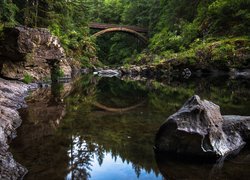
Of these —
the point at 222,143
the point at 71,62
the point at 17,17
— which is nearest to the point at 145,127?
the point at 222,143

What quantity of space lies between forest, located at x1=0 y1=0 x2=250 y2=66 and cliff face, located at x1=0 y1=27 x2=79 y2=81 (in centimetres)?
114

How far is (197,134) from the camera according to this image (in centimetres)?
744

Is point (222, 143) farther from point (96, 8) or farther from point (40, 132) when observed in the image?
point (96, 8)

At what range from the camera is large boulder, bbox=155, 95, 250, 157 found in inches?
294

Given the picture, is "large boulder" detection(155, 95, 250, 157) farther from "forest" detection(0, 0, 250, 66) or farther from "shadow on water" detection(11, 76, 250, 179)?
"forest" detection(0, 0, 250, 66)

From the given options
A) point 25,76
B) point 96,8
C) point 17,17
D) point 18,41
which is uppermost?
point 96,8

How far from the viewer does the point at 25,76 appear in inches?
843

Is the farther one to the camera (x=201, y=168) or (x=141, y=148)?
(x=141, y=148)

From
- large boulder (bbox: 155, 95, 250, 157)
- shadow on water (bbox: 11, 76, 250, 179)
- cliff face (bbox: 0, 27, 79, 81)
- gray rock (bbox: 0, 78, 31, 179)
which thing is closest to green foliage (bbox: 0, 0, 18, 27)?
cliff face (bbox: 0, 27, 79, 81)

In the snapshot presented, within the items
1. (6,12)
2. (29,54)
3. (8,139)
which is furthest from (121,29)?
(8,139)

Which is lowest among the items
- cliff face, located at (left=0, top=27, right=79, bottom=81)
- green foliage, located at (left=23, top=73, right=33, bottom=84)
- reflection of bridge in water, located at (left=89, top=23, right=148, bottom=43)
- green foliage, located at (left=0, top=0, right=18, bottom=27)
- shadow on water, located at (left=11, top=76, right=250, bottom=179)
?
shadow on water, located at (left=11, top=76, right=250, bottom=179)

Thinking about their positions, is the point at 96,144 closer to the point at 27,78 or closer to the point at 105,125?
the point at 105,125

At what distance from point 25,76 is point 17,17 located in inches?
476

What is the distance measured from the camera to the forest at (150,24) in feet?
108
